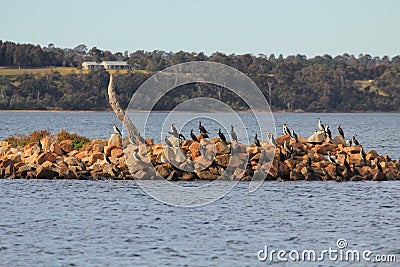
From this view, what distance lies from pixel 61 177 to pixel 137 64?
115369 millimetres

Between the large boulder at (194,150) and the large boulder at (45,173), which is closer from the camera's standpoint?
the large boulder at (45,173)

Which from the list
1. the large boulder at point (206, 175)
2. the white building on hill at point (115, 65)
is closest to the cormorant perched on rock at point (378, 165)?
the large boulder at point (206, 175)

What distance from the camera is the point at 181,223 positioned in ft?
75.2

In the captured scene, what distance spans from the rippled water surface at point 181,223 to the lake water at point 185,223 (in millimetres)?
24

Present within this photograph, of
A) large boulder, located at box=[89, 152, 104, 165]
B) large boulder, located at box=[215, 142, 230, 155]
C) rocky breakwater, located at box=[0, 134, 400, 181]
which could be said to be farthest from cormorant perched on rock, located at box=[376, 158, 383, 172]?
large boulder, located at box=[89, 152, 104, 165]

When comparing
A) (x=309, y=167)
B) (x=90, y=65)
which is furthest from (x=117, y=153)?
(x=90, y=65)

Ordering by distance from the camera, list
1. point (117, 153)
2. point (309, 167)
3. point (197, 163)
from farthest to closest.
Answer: point (117, 153) < point (309, 167) < point (197, 163)

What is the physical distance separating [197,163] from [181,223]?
8.12 metres

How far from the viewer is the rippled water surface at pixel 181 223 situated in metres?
18.9

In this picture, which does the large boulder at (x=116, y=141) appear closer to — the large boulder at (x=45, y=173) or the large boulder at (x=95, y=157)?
the large boulder at (x=95, y=157)

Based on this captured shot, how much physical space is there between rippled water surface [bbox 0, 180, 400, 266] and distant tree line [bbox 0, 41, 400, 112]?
82460 millimetres

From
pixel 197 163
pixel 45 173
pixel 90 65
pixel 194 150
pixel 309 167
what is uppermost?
pixel 90 65

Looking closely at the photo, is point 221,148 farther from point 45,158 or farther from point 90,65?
point 90,65

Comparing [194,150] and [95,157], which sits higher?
[194,150]
